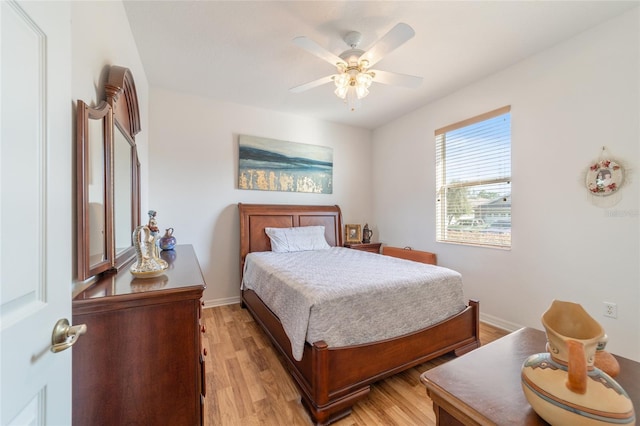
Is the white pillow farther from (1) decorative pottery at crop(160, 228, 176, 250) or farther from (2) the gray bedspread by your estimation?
(1) decorative pottery at crop(160, 228, 176, 250)

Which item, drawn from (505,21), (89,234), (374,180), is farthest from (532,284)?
(89,234)

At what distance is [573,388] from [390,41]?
1948 mm

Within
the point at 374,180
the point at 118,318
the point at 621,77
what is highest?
the point at 621,77

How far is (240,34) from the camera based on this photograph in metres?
2.08

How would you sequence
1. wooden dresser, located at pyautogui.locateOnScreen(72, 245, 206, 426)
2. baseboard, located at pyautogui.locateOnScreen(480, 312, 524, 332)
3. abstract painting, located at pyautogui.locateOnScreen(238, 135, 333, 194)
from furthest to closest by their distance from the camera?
1. abstract painting, located at pyautogui.locateOnScreen(238, 135, 333, 194)
2. baseboard, located at pyautogui.locateOnScreen(480, 312, 524, 332)
3. wooden dresser, located at pyautogui.locateOnScreen(72, 245, 206, 426)

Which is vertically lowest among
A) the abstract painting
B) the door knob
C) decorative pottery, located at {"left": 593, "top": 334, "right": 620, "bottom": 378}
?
decorative pottery, located at {"left": 593, "top": 334, "right": 620, "bottom": 378}

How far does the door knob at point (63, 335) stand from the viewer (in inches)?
24.8

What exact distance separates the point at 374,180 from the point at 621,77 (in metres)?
2.88

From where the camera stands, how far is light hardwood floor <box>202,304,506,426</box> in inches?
57.8

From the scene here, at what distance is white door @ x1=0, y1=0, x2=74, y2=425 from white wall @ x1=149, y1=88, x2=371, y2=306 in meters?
2.52

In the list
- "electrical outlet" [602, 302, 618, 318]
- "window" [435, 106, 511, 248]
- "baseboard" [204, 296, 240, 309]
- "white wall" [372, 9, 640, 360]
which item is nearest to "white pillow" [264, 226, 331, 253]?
"baseboard" [204, 296, 240, 309]

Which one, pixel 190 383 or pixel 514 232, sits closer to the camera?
pixel 190 383

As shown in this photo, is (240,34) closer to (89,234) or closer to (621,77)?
(89,234)

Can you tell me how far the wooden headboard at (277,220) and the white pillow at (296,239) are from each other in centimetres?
13
